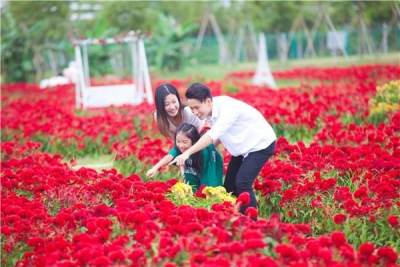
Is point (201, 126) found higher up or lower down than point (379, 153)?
higher up

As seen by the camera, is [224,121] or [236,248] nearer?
[236,248]

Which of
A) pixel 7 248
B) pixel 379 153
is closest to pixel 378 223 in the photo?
pixel 379 153

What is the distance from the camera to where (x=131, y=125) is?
9.64m

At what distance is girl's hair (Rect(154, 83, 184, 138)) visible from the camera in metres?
5.46

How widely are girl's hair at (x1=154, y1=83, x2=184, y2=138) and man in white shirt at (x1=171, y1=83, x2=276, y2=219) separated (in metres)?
0.46

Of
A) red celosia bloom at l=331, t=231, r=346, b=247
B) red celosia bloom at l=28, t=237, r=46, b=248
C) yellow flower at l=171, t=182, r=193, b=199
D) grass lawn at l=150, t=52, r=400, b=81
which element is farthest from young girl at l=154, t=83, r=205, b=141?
grass lawn at l=150, t=52, r=400, b=81

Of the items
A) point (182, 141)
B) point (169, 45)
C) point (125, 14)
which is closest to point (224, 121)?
point (182, 141)

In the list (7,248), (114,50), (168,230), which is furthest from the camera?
(114,50)

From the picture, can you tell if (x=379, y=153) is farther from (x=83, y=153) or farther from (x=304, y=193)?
(x=83, y=153)

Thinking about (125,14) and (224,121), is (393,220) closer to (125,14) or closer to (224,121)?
(224,121)

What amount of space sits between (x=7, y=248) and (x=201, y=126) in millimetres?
2090

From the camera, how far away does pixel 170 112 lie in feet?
18.2

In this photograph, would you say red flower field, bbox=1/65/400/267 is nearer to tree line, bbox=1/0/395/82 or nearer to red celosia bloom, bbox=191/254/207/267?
red celosia bloom, bbox=191/254/207/267

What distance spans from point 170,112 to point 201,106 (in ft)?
2.02
